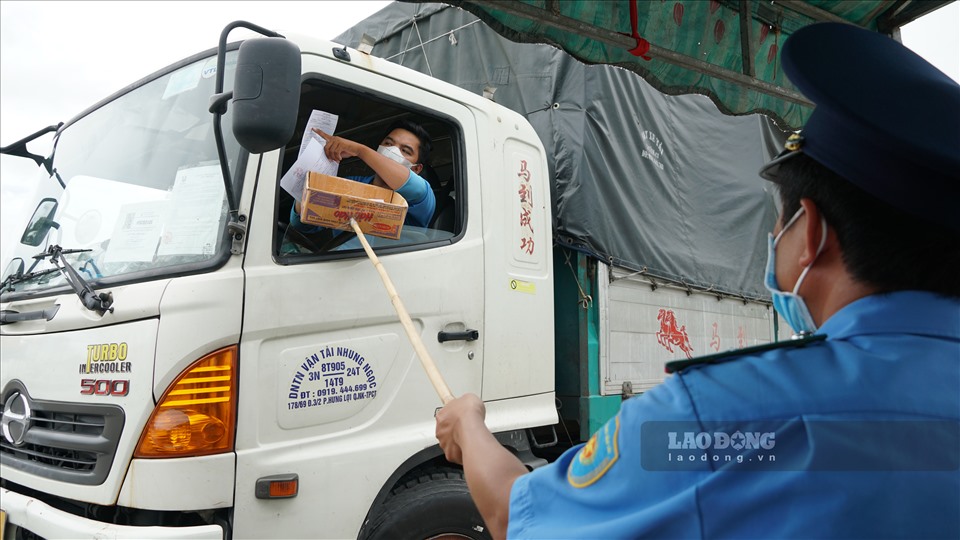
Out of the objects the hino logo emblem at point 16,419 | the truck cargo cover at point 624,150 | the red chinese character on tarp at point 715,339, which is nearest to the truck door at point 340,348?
the truck cargo cover at point 624,150

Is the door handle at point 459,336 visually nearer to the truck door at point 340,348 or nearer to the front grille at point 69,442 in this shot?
the truck door at point 340,348

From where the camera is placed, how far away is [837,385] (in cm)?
82

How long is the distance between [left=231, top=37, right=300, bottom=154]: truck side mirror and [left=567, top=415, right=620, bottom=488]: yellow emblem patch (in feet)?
4.60

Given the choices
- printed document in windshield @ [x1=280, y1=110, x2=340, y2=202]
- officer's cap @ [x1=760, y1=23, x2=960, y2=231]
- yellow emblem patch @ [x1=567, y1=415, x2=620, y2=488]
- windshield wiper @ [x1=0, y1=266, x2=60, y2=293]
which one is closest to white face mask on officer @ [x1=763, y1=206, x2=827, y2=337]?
officer's cap @ [x1=760, y1=23, x2=960, y2=231]

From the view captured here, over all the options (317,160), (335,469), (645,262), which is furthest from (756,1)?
(335,469)

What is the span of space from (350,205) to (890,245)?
176cm

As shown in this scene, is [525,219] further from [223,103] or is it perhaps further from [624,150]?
[223,103]

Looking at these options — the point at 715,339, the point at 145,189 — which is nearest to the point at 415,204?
the point at 145,189

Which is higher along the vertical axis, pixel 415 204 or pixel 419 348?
pixel 415 204

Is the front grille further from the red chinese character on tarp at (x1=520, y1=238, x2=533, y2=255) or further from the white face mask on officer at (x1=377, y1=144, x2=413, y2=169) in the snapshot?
the red chinese character on tarp at (x1=520, y1=238, x2=533, y2=255)

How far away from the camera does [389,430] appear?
243 cm

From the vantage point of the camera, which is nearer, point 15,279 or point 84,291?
point 84,291

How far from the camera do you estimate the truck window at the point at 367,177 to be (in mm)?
2488

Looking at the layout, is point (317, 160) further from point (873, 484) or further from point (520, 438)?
point (873, 484)
